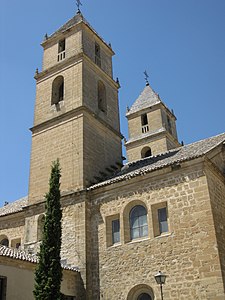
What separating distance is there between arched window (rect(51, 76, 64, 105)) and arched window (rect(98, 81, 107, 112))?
2.55m

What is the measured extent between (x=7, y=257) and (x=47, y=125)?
10.2 metres

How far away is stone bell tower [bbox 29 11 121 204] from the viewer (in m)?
20.2

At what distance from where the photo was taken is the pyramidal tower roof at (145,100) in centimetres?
3285

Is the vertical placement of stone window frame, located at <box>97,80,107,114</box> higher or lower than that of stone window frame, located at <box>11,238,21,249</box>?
higher

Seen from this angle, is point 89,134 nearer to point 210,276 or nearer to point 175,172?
point 175,172

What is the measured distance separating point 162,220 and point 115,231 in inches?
98.1

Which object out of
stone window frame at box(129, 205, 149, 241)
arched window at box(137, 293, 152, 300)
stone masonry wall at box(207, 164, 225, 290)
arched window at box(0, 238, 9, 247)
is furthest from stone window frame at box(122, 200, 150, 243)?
arched window at box(0, 238, 9, 247)

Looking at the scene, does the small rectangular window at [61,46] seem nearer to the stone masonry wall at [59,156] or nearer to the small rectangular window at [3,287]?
the stone masonry wall at [59,156]

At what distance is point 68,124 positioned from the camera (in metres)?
21.2

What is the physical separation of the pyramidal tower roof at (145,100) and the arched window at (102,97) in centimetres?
856

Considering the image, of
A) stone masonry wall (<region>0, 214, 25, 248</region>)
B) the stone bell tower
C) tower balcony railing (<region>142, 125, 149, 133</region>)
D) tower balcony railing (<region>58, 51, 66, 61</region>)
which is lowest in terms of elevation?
stone masonry wall (<region>0, 214, 25, 248</region>)

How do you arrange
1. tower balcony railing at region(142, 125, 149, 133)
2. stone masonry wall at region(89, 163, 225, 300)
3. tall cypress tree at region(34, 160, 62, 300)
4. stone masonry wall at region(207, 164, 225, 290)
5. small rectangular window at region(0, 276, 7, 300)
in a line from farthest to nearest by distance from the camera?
tower balcony railing at region(142, 125, 149, 133) < stone masonry wall at region(207, 164, 225, 290) < stone masonry wall at region(89, 163, 225, 300) < small rectangular window at region(0, 276, 7, 300) < tall cypress tree at region(34, 160, 62, 300)

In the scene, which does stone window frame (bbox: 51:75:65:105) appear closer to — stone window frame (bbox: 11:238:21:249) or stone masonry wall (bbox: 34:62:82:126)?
stone masonry wall (bbox: 34:62:82:126)

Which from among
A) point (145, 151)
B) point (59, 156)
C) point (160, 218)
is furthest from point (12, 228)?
point (145, 151)
